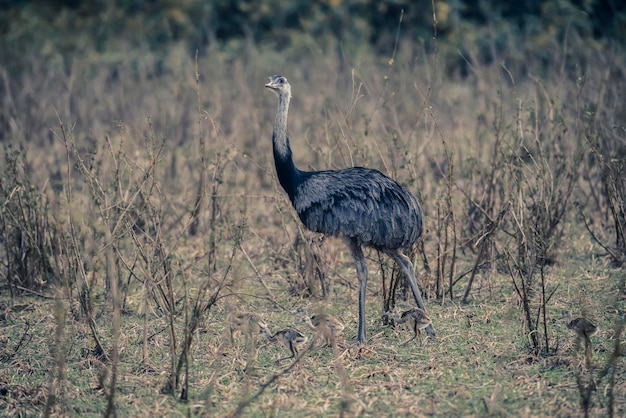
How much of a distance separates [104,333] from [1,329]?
71cm

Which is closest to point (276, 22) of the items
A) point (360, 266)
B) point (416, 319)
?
point (360, 266)

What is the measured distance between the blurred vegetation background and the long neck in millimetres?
8746

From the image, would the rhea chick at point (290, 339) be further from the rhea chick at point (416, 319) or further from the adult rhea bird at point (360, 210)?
the rhea chick at point (416, 319)

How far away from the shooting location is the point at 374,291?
7.15 m

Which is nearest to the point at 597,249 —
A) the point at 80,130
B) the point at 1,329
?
the point at 1,329

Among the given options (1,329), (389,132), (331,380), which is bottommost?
(1,329)

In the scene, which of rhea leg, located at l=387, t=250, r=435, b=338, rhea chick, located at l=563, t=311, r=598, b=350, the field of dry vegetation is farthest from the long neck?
rhea chick, located at l=563, t=311, r=598, b=350

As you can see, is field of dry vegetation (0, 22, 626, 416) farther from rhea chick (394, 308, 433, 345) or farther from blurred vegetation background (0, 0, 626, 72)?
blurred vegetation background (0, 0, 626, 72)

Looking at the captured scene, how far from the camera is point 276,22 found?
16812 mm

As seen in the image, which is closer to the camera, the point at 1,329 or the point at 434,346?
the point at 434,346

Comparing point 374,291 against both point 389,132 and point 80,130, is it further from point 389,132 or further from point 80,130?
point 80,130

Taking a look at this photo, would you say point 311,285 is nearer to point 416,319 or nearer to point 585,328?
point 416,319

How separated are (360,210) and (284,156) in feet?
2.23

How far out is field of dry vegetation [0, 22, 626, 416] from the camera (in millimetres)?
5016
